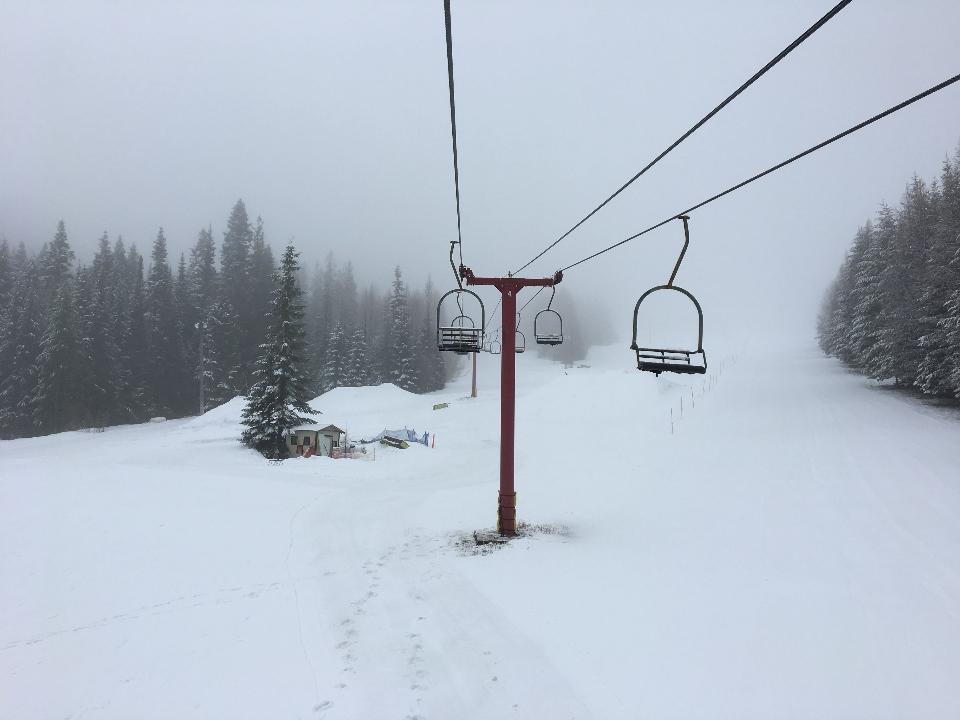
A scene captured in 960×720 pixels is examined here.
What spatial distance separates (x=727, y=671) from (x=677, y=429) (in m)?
23.2

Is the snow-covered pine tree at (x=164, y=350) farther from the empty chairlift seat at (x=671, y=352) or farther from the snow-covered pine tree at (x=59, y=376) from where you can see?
the empty chairlift seat at (x=671, y=352)

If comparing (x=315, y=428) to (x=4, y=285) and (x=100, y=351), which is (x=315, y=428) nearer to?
(x=100, y=351)

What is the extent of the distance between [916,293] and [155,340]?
66770 mm

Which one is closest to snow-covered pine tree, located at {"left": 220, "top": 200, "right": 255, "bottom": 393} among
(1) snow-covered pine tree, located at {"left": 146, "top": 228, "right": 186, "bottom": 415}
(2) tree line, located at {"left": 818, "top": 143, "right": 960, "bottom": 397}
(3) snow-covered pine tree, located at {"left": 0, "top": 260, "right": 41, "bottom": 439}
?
(1) snow-covered pine tree, located at {"left": 146, "top": 228, "right": 186, "bottom": 415}

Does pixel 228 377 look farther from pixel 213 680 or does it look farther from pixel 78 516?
pixel 213 680

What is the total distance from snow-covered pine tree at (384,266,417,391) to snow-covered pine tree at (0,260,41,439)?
1346 inches

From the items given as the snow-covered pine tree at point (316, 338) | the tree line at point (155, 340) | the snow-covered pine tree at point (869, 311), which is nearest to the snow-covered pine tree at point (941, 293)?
the snow-covered pine tree at point (869, 311)

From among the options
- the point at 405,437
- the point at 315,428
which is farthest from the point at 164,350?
the point at 405,437

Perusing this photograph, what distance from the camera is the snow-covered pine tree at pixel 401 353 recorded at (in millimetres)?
59062

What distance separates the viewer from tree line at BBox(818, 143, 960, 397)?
24.4m

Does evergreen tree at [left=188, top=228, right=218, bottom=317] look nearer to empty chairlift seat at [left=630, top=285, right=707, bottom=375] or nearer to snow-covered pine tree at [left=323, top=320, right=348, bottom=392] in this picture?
snow-covered pine tree at [left=323, top=320, right=348, bottom=392]

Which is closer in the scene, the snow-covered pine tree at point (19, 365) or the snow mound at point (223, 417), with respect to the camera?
the snow mound at point (223, 417)

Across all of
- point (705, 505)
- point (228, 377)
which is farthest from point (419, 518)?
point (228, 377)

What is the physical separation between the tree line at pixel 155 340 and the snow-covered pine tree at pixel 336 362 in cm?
13
